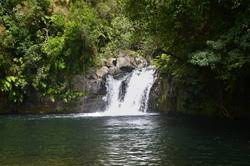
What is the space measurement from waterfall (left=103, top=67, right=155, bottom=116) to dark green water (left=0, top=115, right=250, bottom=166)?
32.6 feet

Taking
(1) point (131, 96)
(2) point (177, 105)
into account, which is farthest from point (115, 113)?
(2) point (177, 105)

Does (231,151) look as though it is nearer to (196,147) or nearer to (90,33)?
(196,147)

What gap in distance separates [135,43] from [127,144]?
20.3 meters

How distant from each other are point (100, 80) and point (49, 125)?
11630mm

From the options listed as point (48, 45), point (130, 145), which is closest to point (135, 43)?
point (48, 45)

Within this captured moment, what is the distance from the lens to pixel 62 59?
36281 mm

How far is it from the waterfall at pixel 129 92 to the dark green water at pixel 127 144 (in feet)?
32.6

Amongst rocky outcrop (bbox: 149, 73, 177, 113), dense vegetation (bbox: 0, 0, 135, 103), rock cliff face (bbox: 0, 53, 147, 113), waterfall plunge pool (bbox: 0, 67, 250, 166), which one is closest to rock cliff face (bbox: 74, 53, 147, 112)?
rock cliff face (bbox: 0, 53, 147, 113)

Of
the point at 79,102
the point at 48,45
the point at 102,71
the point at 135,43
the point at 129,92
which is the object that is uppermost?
the point at 135,43

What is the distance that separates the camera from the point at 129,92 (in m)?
35.4

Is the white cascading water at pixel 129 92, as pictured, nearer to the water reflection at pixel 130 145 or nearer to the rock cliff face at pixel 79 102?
the rock cliff face at pixel 79 102

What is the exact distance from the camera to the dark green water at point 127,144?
1392cm

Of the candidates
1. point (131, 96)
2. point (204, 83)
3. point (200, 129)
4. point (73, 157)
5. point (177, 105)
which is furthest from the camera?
point (131, 96)

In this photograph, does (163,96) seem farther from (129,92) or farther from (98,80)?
(98,80)
